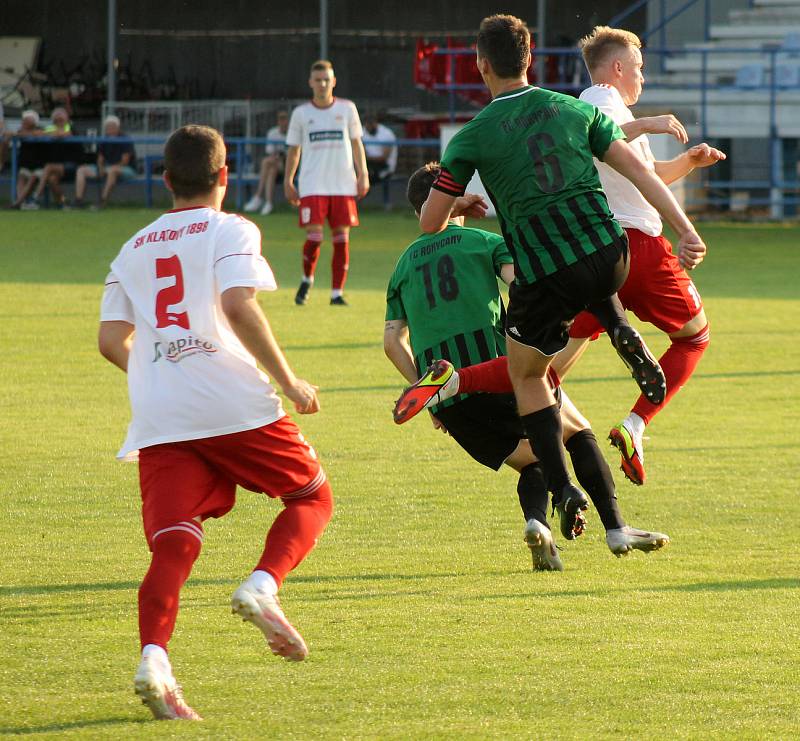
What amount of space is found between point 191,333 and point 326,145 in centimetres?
1086

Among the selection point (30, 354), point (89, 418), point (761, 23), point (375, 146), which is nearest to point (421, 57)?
point (375, 146)

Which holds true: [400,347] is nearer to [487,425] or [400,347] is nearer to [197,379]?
[487,425]

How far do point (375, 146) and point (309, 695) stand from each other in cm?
2315

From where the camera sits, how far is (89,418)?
8.89 metres

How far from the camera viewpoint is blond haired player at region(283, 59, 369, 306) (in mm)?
14570

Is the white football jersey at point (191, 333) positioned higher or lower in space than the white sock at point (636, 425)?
higher

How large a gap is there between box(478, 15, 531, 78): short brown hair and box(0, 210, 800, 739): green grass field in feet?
5.87

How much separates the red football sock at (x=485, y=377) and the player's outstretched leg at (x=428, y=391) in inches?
2.0

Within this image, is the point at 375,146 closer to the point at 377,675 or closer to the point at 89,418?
the point at 89,418

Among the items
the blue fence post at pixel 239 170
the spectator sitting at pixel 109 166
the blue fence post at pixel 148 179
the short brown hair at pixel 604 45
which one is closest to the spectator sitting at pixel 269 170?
the blue fence post at pixel 239 170

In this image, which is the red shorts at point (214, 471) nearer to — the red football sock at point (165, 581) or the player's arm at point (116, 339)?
the red football sock at point (165, 581)

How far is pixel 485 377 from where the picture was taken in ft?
18.6

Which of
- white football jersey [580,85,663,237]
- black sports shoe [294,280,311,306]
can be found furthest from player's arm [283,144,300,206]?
white football jersey [580,85,663,237]

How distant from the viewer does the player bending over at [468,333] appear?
5.75 meters
